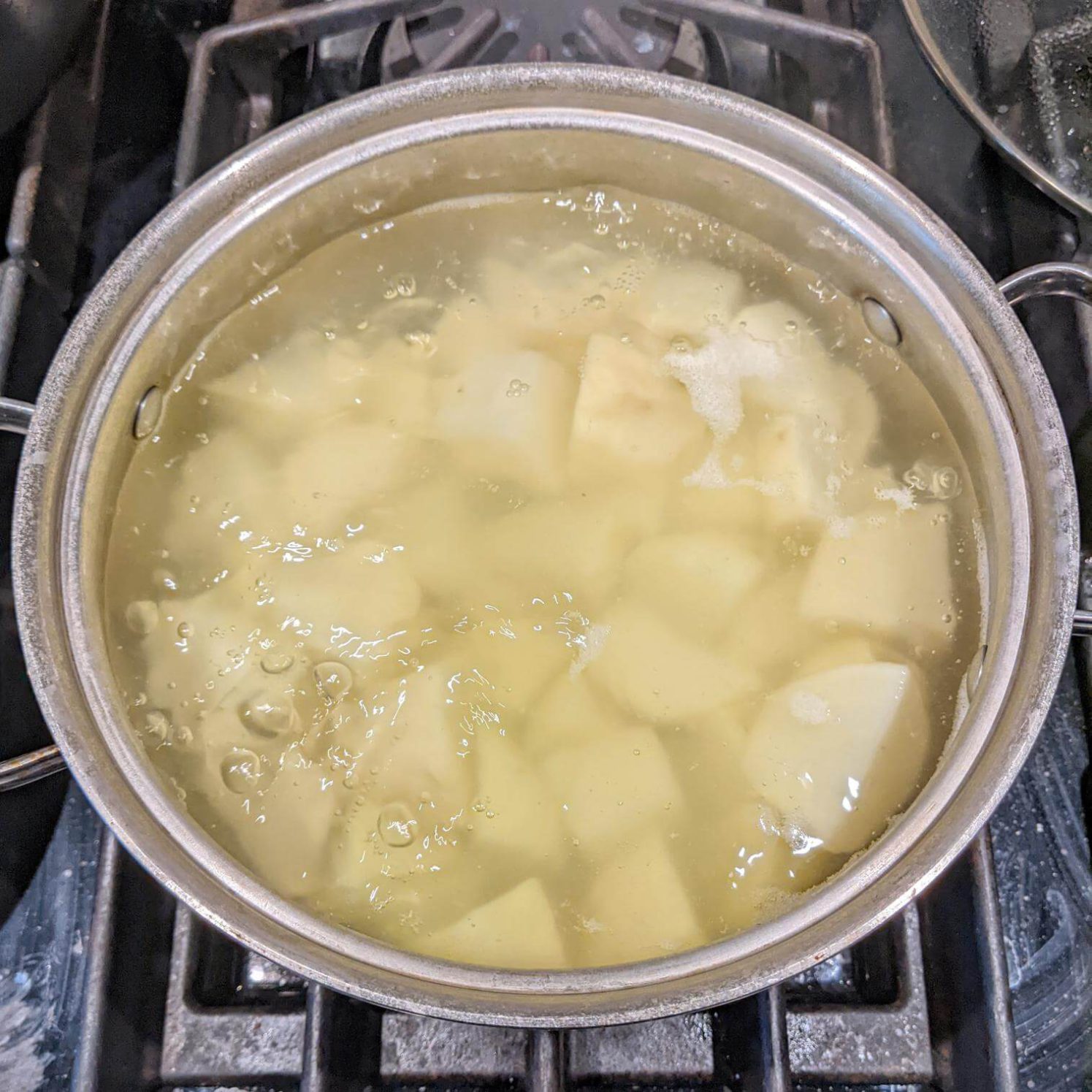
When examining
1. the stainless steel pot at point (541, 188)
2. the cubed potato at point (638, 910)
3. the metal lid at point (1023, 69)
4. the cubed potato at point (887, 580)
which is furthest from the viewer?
the metal lid at point (1023, 69)

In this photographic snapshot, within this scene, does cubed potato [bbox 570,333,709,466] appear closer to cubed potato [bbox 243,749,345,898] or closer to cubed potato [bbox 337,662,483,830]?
cubed potato [bbox 337,662,483,830]

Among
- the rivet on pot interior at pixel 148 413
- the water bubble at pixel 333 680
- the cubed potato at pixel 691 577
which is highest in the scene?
the rivet on pot interior at pixel 148 413

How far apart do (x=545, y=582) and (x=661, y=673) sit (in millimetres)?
148

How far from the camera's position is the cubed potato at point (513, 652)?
2.90ft

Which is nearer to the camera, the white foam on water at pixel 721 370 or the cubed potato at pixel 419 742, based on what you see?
the cubed potato at pixel 419 742

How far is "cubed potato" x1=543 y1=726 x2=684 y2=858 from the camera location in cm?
85

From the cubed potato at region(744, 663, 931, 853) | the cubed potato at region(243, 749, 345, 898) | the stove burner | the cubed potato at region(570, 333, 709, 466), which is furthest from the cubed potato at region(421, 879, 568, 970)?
the stove burner

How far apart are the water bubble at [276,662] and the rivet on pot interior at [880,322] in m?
0.72

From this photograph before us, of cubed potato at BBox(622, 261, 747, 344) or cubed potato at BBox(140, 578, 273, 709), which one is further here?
cubed potato at BBox(622, 261, 747, 344)

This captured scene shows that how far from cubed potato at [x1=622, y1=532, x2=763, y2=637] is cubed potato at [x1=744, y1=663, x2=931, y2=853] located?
0.10 metres

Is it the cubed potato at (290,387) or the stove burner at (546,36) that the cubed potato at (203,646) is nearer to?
the cubed potato at (290,387)

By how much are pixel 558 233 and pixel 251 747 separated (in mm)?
664

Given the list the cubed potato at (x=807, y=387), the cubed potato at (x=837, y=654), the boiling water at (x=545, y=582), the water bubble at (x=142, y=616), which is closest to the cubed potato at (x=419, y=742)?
the boiling water at (x=545, y=582)

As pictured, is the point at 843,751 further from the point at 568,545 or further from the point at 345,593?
the point at 345,593
